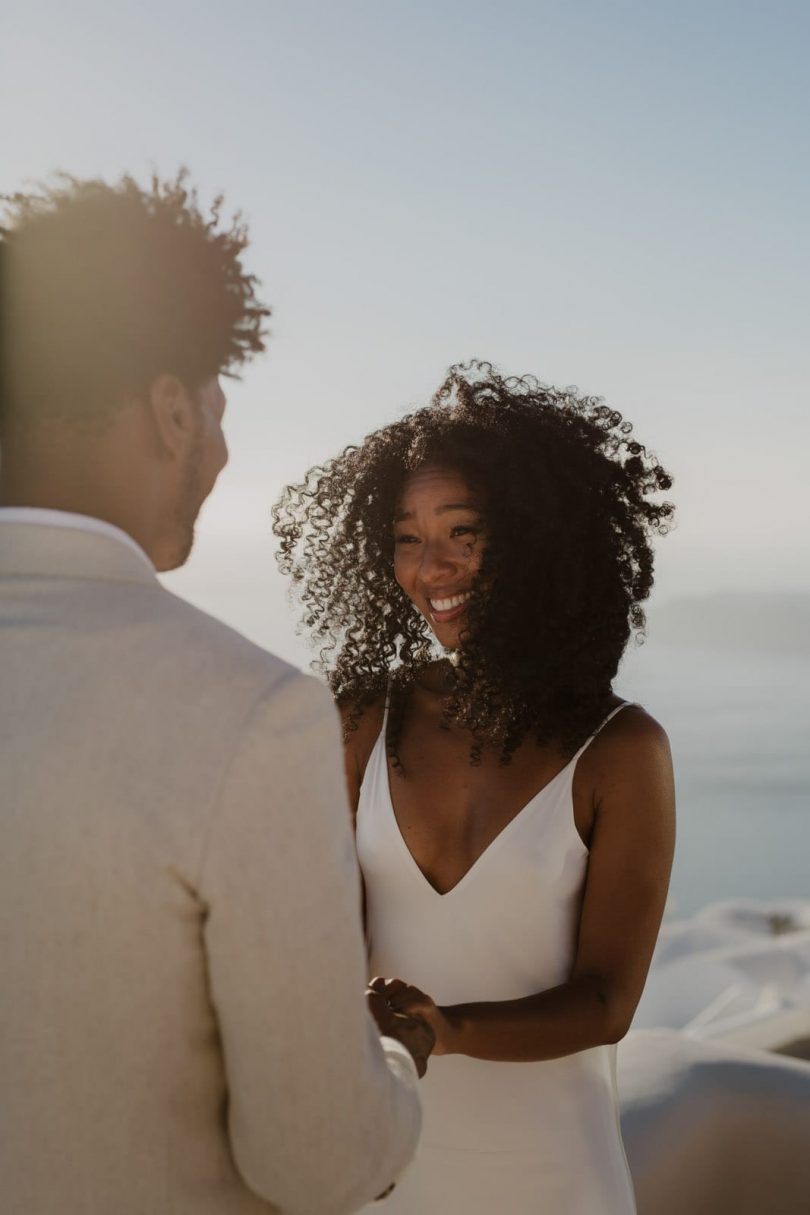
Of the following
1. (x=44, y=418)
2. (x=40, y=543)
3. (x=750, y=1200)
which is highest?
(x=44, y=418)

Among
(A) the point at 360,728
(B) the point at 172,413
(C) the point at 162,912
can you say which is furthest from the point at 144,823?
(A) the point at 360,728

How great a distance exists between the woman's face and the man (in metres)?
1.37

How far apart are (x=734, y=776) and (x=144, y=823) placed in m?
35.1

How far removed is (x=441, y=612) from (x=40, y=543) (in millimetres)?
1520

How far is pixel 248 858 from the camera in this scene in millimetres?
1142

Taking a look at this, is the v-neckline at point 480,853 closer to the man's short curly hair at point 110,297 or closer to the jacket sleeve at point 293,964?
the jacket sleeve at point 293,964

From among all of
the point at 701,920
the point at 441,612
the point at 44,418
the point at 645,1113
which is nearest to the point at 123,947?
the point at 44,418

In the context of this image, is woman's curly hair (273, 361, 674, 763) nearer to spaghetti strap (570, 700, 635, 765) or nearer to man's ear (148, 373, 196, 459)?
spaghetti strap (570, 700, 635, 765)

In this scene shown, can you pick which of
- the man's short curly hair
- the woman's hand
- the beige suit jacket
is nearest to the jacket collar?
the beige suit jacket

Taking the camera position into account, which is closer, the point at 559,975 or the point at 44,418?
the point at 44,418

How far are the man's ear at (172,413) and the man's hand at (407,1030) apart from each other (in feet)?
2.85

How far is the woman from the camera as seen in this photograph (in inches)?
87.0

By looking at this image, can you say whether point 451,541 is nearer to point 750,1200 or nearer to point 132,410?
point 132,410

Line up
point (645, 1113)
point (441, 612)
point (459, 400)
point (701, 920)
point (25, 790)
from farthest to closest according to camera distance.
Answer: point (701, 920) → point (645, 1113) → point (459, 400) → point (441, 612) → point (25, 790)
